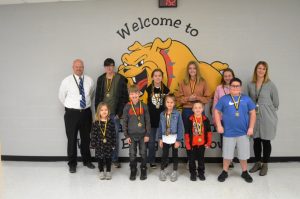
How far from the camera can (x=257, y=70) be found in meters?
3.93

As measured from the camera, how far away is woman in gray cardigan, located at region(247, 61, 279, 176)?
12.9 ft

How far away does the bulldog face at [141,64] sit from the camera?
174 inches

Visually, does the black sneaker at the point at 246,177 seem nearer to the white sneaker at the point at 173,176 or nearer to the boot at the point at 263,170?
the boot at the point at 263,170

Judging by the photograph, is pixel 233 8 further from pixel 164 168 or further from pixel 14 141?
pixel 14 141

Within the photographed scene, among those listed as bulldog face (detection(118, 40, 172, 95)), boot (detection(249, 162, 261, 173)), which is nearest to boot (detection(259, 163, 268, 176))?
boot (detection(249, 162, 261, 173))

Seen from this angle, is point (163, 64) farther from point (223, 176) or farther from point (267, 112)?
point (223, 176)

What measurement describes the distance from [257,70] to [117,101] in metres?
1.92

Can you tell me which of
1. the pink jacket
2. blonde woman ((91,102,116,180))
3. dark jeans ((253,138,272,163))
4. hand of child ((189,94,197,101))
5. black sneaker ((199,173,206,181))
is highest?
the pink jacket

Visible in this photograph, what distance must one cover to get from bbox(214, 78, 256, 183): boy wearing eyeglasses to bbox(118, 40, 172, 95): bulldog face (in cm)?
108

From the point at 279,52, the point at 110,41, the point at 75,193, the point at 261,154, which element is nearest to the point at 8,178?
the point at 75,193

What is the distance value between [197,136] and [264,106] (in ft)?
3.21

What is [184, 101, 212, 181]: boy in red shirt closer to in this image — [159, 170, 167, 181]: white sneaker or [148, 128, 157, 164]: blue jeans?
[159, 170, 167, 181]: white sneaker

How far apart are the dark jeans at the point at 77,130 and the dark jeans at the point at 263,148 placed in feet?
7.64

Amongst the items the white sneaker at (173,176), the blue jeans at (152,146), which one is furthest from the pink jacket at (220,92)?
the white sneaker at (173,176)
